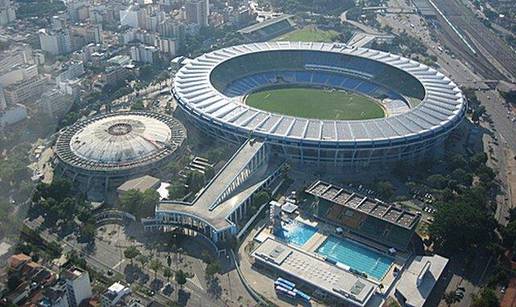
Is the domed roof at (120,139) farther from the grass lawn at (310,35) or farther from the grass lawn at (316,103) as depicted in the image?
the grass lawn at (310,35)

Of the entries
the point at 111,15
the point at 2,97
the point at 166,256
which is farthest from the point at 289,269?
the point at 111,15

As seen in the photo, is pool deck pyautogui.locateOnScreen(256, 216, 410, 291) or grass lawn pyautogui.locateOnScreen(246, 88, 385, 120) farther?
grass lawn pyautogui.locateOnScreen(246, 88, 385, 120)

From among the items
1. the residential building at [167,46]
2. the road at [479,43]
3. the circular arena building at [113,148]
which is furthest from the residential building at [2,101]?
the road at [479,43]

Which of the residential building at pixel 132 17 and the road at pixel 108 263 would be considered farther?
the residential building at pixel 132 17

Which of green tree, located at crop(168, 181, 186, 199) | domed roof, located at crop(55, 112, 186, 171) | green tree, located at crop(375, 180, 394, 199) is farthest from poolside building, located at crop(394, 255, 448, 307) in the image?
domed roof, located at crop(55, 112, 186, 171)

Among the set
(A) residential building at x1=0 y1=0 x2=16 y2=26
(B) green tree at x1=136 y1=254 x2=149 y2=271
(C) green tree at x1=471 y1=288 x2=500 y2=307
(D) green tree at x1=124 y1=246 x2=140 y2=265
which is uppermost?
(C) green tree at x1=471 y1=288 x2=500 y2=307

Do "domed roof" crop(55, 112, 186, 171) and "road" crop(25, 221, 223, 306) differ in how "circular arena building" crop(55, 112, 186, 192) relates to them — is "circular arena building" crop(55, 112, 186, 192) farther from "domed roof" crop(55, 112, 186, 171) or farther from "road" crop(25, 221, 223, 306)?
"road" crop(25, 221, 223, 306)

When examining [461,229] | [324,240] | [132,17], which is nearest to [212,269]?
[324,240]
